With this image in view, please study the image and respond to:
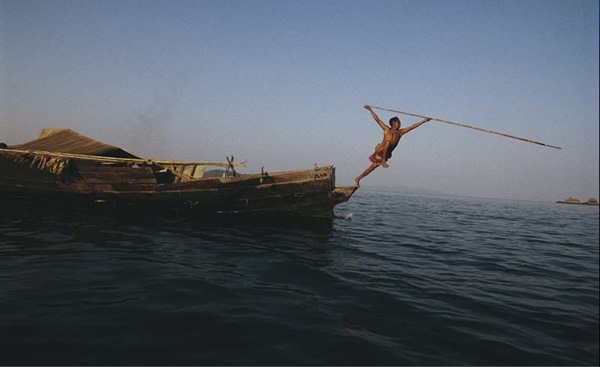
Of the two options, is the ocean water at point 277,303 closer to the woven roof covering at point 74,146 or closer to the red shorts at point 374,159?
the red shorts at point 374,159

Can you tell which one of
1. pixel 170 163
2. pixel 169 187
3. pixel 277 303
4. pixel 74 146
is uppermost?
pixel 74 146

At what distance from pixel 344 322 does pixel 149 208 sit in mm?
11350

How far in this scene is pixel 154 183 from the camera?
1164 cm

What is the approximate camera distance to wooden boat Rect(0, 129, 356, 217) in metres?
10.9

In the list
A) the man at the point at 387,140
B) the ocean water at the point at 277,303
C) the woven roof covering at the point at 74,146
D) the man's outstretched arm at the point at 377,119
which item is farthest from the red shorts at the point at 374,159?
the woven roof covering at the point at 74,146

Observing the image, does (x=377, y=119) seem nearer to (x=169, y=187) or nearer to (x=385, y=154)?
(x=385, y=154)

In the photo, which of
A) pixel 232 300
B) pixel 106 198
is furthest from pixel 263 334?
pixel 106 198

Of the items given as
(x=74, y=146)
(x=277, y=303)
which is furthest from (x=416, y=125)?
(x=74, y=146)

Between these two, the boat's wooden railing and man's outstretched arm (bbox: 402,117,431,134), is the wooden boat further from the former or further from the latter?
man's outstretched arm (bbox: 402,117,431,134)

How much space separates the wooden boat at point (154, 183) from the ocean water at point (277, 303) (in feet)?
10.8

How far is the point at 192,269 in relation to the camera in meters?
5.22

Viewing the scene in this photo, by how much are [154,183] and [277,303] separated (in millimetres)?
9689

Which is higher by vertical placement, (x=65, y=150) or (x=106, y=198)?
(x=65, y=150)

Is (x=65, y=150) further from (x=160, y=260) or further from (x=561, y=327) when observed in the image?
(x=561, y=327)
